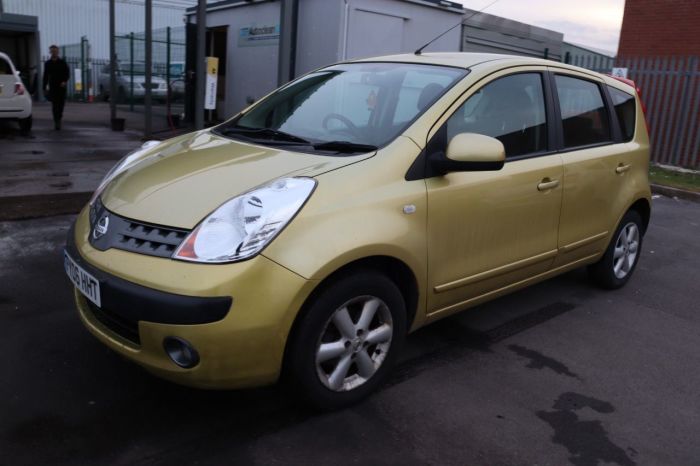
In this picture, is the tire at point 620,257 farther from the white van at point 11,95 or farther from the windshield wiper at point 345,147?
the white van at point 11,95

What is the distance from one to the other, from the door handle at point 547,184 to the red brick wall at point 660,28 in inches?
449

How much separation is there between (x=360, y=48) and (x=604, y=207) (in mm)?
8570

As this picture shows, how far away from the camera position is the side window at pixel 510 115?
11.3 ft

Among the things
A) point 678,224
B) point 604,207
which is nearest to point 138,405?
point 604,207

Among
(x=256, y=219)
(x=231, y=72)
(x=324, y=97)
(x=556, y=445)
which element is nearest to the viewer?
(x=256, y=219)

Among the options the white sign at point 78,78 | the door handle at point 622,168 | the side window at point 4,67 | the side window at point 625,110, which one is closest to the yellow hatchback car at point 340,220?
the door handle at point 622,168

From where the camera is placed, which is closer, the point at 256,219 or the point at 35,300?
the point at 256,219

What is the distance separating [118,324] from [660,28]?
14.1 m

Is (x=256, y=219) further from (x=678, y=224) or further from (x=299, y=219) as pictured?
(x=678, y=224)

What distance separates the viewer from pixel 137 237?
2.70 m

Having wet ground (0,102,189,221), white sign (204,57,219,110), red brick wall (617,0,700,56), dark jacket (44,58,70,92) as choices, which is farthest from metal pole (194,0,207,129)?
red brick wall (617,0,700,56)

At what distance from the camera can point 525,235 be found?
3.71m

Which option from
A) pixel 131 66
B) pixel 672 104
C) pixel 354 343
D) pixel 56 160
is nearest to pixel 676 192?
pixel 672 104

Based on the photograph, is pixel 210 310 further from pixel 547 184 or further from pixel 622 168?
pixel 622 168
